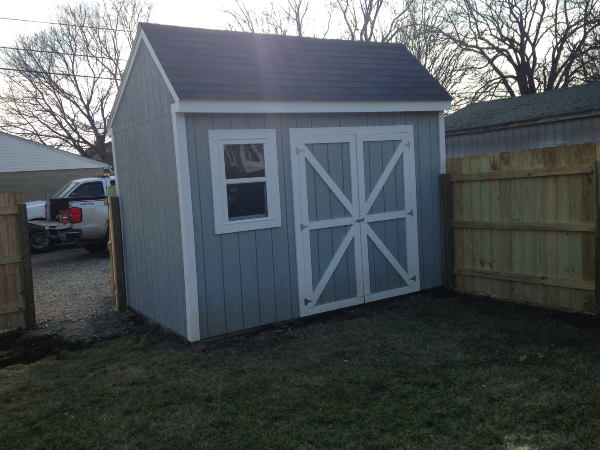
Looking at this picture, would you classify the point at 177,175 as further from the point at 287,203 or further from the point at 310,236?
the point at 310,236

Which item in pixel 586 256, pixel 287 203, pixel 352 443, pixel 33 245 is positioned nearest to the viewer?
pixel 352 443

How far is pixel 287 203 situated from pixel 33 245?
10170mm

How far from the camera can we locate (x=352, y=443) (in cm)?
341

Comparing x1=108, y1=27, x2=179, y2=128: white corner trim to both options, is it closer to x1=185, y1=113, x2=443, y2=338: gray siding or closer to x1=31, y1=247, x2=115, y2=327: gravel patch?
x1=185, y1=113, x2=443, y2=338: gray siding

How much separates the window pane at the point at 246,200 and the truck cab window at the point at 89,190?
7.90 m

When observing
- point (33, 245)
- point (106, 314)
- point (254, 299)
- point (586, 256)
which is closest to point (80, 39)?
point (33, 245)

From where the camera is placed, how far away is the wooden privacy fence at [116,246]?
24.0ft

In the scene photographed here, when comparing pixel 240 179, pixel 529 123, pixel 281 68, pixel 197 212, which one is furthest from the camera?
pixel 529 123

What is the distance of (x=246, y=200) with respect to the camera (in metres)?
5.95

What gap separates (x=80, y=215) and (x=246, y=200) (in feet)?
23.9

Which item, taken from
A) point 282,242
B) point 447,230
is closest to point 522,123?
point 447,230

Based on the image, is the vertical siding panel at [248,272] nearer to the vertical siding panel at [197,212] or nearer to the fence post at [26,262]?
the vertical siding panel at [197,212]

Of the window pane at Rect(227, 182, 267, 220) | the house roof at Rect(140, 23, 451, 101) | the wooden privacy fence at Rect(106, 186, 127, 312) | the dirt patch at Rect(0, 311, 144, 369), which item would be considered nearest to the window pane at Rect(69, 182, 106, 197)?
the wooden privacy fence at Rect(106, 186, 127, 312)

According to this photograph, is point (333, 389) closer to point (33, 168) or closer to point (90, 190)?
point (90, 190)
